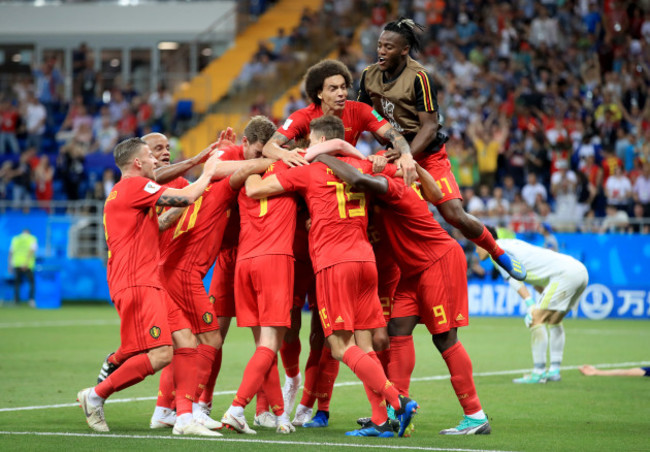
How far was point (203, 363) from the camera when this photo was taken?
8.59 meters

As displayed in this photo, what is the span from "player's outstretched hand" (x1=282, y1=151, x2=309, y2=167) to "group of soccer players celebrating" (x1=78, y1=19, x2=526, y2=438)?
0.5 inches

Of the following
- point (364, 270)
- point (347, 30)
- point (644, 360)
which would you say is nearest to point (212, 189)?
point (364, 270)

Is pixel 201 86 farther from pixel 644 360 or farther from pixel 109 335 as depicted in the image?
pixel 644 360

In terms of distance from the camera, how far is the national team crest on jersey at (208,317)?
870cm

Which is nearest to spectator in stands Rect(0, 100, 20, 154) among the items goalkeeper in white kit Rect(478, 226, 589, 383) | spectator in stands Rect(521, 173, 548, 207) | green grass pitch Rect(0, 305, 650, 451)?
green grass pitch Rect(0, 305, 650, 451)

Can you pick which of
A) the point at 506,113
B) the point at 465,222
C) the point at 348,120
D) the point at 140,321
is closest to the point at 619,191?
the point at 506,113

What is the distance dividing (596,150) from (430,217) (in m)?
16.1

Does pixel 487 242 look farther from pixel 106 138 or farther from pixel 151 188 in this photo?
pixel 106 138

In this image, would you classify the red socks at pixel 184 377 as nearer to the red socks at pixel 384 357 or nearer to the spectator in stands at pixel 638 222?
the red socks at pixel 384 357

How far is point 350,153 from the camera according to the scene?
856 cm

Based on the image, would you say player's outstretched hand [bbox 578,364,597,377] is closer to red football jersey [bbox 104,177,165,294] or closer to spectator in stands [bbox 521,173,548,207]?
red football jersey [bbox 104,177,165,294]

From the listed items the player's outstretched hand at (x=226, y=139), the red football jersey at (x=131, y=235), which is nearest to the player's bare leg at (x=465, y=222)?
the player's outstretched hand at (x=226, y=139)

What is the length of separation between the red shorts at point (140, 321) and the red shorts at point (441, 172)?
266 centimetres

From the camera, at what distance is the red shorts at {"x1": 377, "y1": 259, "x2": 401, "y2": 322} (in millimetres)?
9023
